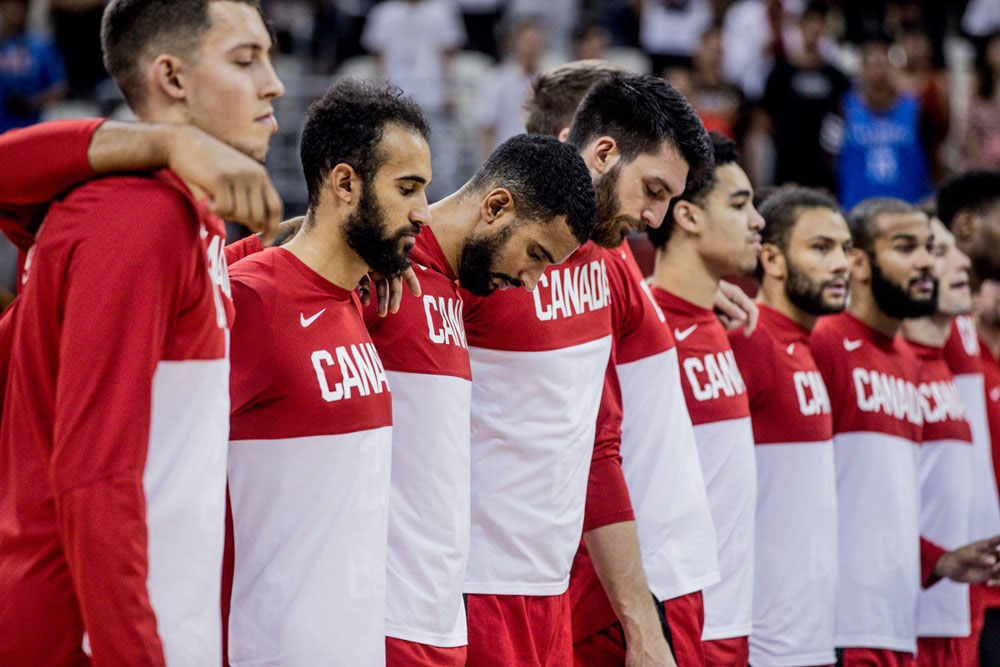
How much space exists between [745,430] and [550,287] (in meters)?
1.12

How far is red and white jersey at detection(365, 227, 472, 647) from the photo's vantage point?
3.10 m

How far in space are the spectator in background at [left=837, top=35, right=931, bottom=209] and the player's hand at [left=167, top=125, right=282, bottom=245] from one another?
8.84 metres

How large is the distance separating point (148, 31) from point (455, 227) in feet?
3.94

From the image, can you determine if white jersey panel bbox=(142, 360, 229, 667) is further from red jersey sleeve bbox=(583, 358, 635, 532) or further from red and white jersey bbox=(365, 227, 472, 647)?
red jersey sleeve bbox=(583, 358, 635, 532)

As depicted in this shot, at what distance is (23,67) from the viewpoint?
34.7ft

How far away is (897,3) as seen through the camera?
12477mm

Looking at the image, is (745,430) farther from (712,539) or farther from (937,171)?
(937,171)

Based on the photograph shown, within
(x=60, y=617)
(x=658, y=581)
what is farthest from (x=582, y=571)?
(x=60, y=617)

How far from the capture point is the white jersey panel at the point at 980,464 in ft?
19.1

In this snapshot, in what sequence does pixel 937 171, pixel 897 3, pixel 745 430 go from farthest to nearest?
pixel 897 3 → pixel 937 171 → pixel 745 430

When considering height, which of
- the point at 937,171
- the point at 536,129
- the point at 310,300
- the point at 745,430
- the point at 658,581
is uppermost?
the point at 937,171

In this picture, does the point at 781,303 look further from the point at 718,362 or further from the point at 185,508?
the point at 185,508

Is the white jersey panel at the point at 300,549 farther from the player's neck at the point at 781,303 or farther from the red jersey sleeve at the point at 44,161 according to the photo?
the player's neck at the point at 781,303

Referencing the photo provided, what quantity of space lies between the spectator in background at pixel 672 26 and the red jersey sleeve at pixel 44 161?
9981 mm
